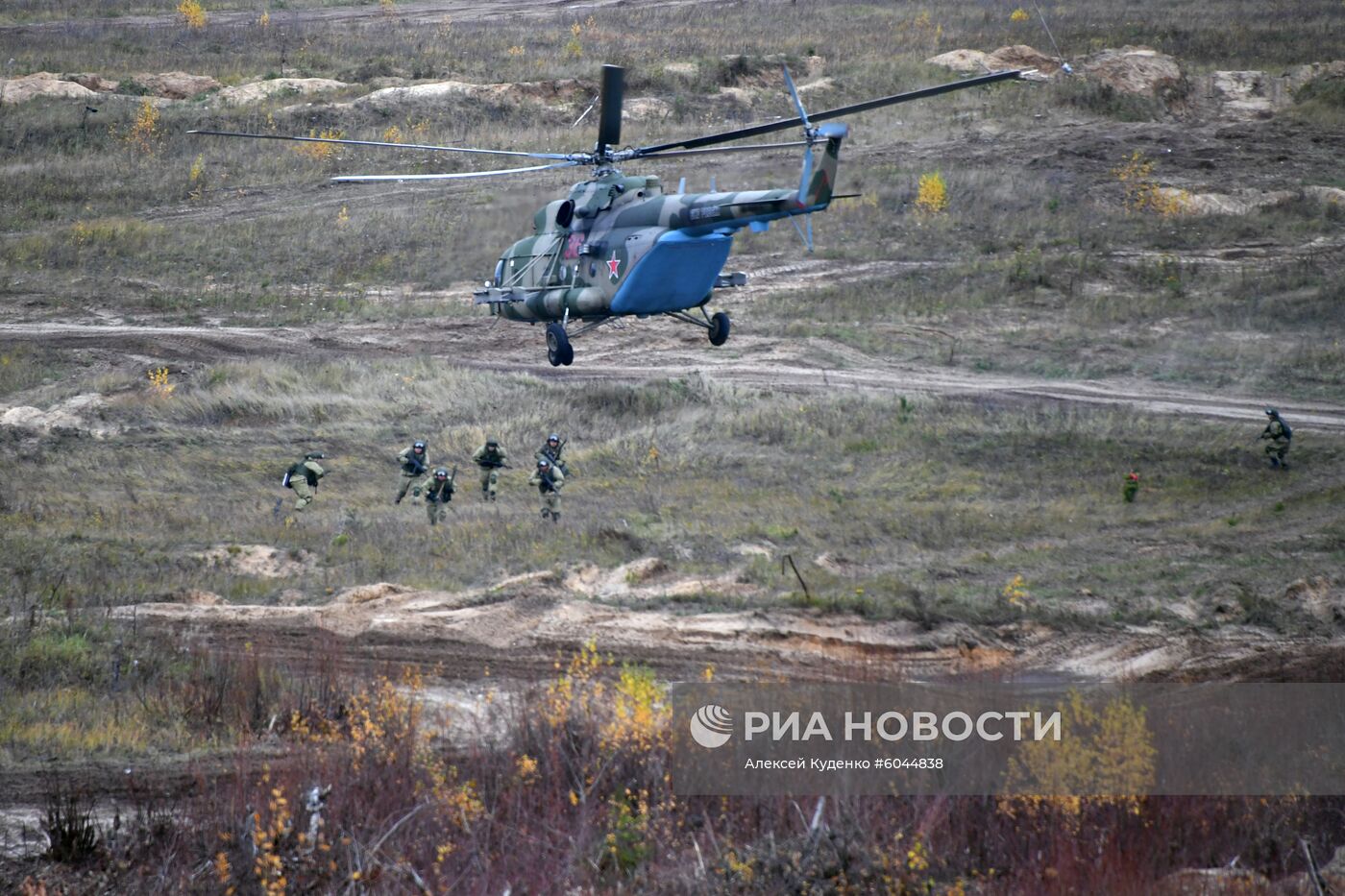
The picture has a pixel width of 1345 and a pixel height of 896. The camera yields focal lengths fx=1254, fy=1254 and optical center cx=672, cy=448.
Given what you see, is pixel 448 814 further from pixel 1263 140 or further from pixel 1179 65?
pixel 1179 65

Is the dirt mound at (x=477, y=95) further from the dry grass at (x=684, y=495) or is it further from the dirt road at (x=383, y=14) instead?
the dry grass at (x=684, y=495)

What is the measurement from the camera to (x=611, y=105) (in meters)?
16.3

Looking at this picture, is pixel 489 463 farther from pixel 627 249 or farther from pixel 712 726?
pixel 712 726

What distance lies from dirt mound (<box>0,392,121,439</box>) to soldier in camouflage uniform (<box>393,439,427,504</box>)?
331 inches

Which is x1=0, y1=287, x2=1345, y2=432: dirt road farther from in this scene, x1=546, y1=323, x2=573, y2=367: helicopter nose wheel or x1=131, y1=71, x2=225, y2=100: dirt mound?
x1=131, y1=71, x2=225, y2=100: dirt mound

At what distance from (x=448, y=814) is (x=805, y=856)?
2875mm

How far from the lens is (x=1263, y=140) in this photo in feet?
140

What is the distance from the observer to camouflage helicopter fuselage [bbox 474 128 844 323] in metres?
17.0

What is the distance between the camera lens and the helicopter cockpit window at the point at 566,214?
61.8 ft

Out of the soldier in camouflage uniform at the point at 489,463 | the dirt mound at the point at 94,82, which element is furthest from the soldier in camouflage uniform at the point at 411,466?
the dirt mound at the point at 94,82

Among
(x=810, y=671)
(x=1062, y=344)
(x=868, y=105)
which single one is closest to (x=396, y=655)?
(x=810, y=671)

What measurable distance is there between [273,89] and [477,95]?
8108mm

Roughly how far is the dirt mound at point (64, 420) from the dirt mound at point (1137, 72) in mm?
36538

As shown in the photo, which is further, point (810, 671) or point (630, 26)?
point (630, 26)
